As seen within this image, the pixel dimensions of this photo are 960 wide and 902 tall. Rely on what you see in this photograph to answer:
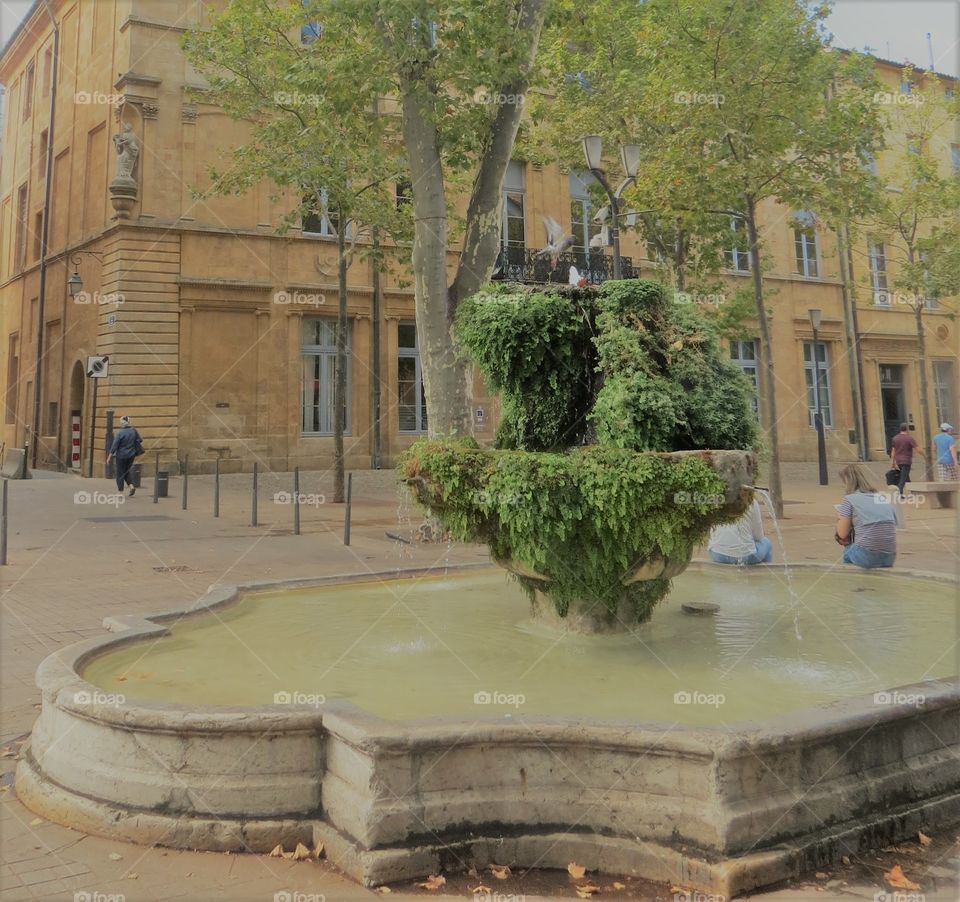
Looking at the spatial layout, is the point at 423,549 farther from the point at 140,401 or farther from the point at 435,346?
the point at 140,401

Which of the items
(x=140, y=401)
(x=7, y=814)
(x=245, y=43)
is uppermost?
(x=245, y=43)

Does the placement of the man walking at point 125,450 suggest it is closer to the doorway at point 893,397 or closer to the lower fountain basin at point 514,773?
the lower fountain basin at point 514,773

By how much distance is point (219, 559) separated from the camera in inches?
436

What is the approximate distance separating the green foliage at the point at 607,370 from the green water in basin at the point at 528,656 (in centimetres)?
138

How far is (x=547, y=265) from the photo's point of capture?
2586 cm

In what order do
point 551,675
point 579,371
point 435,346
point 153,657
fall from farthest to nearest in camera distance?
point 435,346, point 579,371, point 153,657, point 551,675

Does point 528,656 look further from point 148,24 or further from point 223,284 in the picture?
point 148,24

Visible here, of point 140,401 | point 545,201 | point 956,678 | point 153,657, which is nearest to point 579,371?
point 956,678

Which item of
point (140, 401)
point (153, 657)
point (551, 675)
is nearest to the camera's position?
point (551, 675)

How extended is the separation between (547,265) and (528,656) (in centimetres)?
2203

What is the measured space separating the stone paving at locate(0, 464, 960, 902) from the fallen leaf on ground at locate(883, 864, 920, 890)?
0.18 feet

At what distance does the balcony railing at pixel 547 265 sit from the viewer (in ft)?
85.1

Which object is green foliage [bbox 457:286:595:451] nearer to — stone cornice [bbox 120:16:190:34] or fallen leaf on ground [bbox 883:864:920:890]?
fallen leaf on ground [bbox 883:864:920:890]

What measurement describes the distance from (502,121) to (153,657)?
872cm
